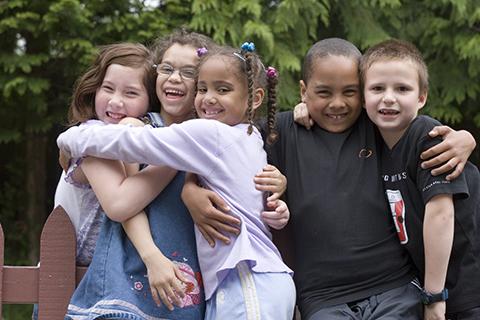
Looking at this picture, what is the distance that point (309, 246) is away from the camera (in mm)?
2900

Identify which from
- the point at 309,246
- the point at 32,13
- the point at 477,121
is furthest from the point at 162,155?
the point at 477,121

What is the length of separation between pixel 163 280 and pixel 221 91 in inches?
28.6

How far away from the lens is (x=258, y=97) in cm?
290

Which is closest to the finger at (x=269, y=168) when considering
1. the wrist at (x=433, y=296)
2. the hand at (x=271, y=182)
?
the hand at (x=271, y=182)

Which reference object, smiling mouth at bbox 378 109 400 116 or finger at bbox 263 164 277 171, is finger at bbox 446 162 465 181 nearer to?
smiling mouth at bbox 378 109 400 116

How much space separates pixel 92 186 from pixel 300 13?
166 inches

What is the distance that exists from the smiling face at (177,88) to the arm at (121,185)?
12.1 inches

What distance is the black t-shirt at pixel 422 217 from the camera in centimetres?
279

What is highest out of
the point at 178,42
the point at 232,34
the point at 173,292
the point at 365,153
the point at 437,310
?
the point at 232,34

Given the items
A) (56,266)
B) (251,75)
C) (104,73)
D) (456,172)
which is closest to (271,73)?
(251,75)

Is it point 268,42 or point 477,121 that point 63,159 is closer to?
point 268,42

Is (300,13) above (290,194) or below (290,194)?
above

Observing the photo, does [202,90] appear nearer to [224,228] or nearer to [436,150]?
[224,228]

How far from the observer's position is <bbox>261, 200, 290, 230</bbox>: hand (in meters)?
2.71
